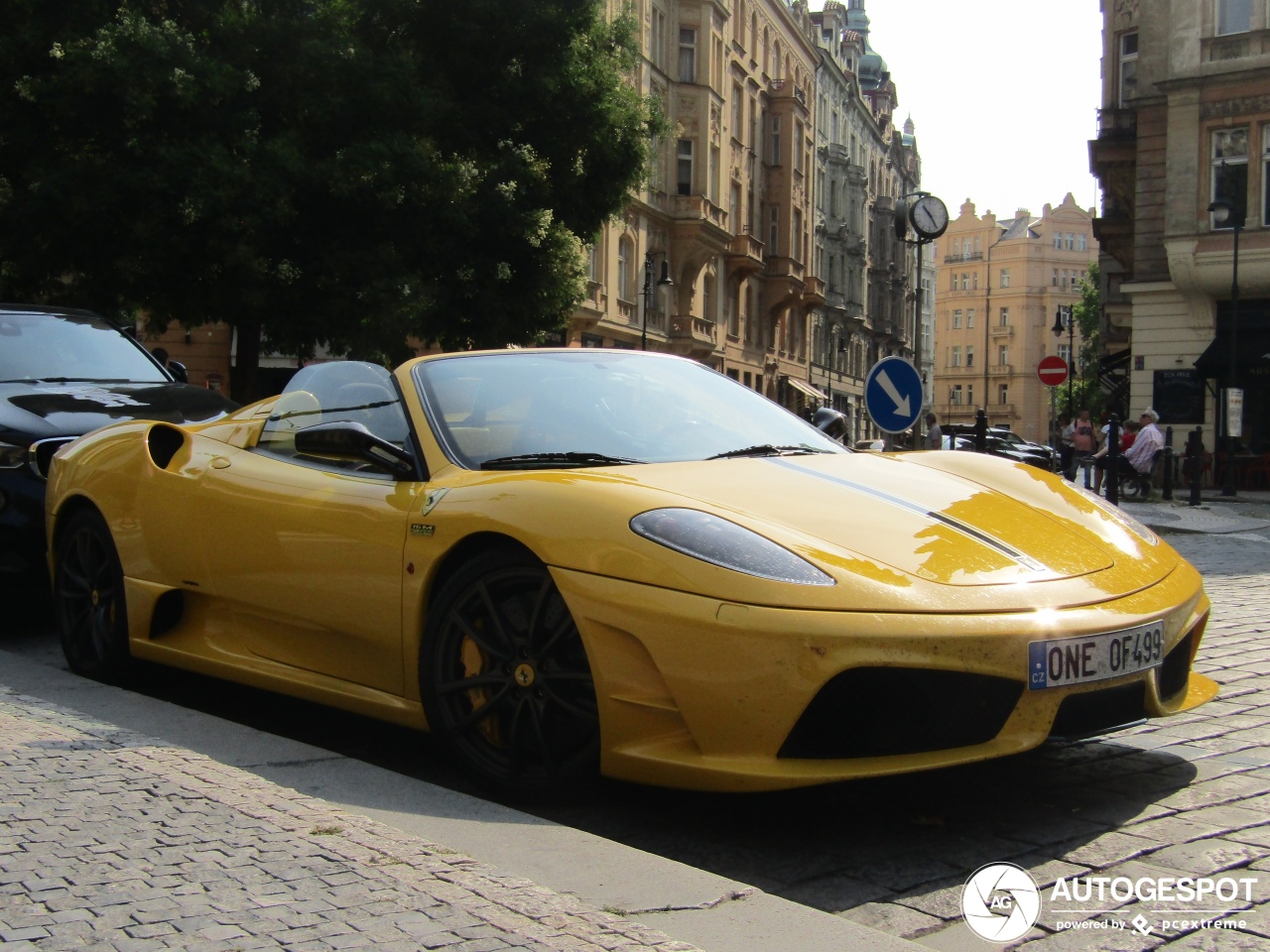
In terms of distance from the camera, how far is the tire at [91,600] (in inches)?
208

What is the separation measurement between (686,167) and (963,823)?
44.9 m

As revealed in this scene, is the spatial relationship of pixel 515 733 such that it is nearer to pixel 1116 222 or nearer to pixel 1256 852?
pixel 1256 852

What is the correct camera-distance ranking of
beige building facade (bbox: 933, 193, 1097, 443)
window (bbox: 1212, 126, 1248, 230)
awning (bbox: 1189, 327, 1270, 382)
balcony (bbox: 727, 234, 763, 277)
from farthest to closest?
beige building facade (bbox: 933, 193, 1097, 443) < balcony (bbox: 727, 234, 763, 277) < window (bbox: 1212, 126, 1248, 230) < awning (bbox: 1189, 327, 1270, 382)

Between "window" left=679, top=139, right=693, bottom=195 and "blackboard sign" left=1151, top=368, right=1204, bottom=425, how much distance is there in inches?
757

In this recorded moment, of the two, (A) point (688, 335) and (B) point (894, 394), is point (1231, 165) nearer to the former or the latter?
(A) point (688, 335)

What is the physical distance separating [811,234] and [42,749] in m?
62.7

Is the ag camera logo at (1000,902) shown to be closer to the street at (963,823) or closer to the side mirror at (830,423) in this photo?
the street at (963,823)

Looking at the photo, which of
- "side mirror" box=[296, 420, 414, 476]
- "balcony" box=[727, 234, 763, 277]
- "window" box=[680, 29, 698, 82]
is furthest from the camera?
"balcony" box=[727, 234, 763, 277]

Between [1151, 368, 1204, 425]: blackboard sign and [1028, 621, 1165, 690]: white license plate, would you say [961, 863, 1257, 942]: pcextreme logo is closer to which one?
[1028, 621, 1165, 690]: white license plate

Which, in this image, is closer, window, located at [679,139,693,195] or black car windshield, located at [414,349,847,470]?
black car windshield, located at [414,349,847,470]

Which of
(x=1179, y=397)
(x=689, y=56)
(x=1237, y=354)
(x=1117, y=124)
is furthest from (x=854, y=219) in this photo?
(x=1237, y=354)

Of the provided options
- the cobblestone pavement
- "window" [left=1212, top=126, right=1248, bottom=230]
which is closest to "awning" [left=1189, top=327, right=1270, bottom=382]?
"window" [left=1212, top=126, right=1248, bottom=230]

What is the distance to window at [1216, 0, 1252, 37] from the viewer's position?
30.7 meters

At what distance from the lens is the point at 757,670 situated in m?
3.18
